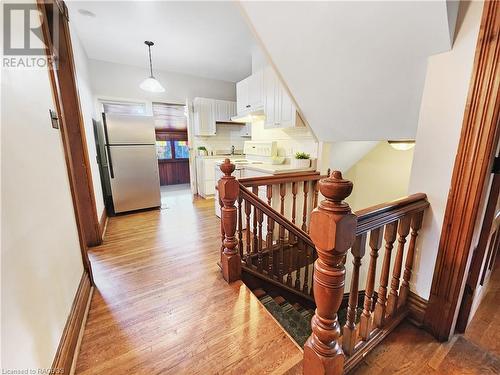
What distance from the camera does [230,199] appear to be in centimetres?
161

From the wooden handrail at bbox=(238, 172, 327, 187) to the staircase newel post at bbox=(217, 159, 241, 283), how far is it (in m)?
0.32

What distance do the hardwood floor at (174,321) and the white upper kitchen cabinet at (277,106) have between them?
163cm

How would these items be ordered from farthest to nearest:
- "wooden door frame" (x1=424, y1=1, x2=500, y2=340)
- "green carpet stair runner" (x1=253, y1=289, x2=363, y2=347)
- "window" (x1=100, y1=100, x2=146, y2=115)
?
1. "window" (x1=100, y1=100, x2=146, y2=115)
2. "green carpet stair runner" (x1=253, y1=289, x2=363, y2=347)
3. "wooden door frame" (x1=424, y1=1, x2=500, y2=340)

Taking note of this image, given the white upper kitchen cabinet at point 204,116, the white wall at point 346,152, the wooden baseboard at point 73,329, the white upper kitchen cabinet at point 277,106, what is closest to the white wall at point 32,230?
the wooden baseboard at point 73,329

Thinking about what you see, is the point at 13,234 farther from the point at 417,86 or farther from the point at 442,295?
the point at 417,86

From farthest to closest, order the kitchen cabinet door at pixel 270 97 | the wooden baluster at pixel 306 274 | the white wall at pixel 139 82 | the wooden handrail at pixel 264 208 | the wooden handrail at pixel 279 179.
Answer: the white wall at pixel 139 82, the kitchen cabinet door at pixel 270 97, the wooden baluster at pixel 306 274, the wooden handrail at pixel 279 179, the wooden handrail at pixel 264 208

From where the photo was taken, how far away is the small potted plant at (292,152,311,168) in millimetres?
2545

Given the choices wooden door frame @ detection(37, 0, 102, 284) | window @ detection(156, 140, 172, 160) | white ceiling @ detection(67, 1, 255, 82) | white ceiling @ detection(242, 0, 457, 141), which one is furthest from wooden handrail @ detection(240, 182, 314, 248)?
window @ detection(156, 140, 172, 160)

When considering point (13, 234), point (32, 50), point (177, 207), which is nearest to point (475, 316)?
point (13, 234)

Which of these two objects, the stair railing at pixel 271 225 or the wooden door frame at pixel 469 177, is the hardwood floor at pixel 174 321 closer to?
the stair railing at pixel 271 225

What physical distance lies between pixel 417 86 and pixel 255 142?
7.58 ft

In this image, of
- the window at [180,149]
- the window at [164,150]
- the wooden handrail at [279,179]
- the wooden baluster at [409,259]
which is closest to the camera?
the wooden baluster at [409,259]

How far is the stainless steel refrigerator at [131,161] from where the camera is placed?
3.43 m

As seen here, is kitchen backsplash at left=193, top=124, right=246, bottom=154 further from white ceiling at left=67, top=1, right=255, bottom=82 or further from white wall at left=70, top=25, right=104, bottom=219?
white wall at left=70, top=25, right=104, bottom=219
